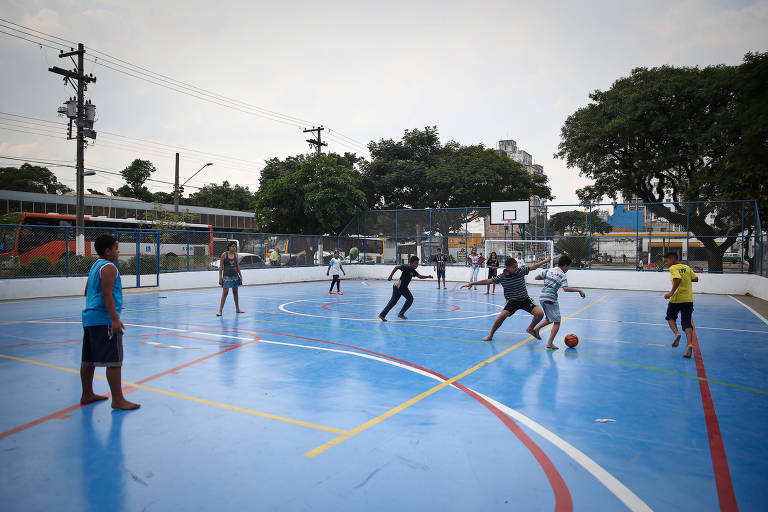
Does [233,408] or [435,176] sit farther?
[435,176]

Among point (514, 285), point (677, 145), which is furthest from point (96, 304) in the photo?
point (677, 145)

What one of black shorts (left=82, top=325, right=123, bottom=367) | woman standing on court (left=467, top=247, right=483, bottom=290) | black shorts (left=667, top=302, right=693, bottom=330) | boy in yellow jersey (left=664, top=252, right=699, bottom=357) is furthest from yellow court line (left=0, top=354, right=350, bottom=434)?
woman standing on court (left=467, top=247, right=483, bottom=290)

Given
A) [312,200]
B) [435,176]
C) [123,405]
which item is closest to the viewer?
[123,405]

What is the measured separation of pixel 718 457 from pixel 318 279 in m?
25.7

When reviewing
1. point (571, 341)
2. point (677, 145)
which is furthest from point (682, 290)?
point (677, 145)

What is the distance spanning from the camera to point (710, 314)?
556 inches

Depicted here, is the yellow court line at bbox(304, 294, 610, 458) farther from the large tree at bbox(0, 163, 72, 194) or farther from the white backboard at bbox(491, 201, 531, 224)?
the large tree at bbox(0, 163, 72, 194)

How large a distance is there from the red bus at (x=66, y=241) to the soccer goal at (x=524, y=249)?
1575cm

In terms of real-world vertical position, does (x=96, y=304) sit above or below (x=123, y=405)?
above

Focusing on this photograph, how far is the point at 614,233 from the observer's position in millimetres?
23688

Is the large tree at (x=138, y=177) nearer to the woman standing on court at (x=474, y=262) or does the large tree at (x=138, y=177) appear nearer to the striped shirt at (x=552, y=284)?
the woman standing on court at (x=474, y=262)

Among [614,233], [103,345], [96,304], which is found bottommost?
[103,345]

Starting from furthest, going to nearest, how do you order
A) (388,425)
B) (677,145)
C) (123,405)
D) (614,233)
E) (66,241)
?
(677,145) → (614,233) → (66,241) → (123,405) → (388,425)

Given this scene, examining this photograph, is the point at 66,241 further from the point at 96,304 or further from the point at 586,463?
the point at 586,463
